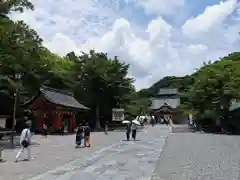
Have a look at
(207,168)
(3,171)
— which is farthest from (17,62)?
(207,168)

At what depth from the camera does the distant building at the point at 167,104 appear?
85.1 meters

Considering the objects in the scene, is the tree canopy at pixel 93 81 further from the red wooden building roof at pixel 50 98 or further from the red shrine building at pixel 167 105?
the red shrine building at pixel 167 105

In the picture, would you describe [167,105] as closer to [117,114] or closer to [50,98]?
[117,114]

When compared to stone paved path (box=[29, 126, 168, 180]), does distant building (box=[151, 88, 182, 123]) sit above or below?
above

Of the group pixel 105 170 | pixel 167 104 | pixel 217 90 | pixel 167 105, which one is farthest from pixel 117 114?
pixel 167 104

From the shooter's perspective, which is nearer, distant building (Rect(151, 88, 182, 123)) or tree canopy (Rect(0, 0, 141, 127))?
tree canopy (Rect(0, 0, 141, 127))

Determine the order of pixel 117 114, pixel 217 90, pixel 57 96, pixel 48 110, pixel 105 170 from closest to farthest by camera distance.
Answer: pixel 105 170, pixel 48 110, pixel 217 90, pixel 57 96, pixel 117 114

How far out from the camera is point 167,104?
3462 inches

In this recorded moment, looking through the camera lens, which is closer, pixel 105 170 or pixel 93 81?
pixel 105 170

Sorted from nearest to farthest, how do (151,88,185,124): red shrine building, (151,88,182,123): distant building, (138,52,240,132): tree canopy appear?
(138,52,240,132): tree canopy → (151,88,185,124): red shrine building → (151,88,182,123): distant building

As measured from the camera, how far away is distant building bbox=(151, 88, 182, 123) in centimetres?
8512

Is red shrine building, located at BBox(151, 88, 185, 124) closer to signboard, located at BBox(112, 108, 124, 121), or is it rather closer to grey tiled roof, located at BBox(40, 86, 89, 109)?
signboard, located at BBox(112, 108, 124, 121)

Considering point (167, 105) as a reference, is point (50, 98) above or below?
below

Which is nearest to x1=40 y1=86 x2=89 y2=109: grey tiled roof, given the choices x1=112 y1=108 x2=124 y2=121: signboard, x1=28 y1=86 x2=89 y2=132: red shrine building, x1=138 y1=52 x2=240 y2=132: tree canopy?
x1=28 y1=86 x2=89 y2=132: red shrine building
